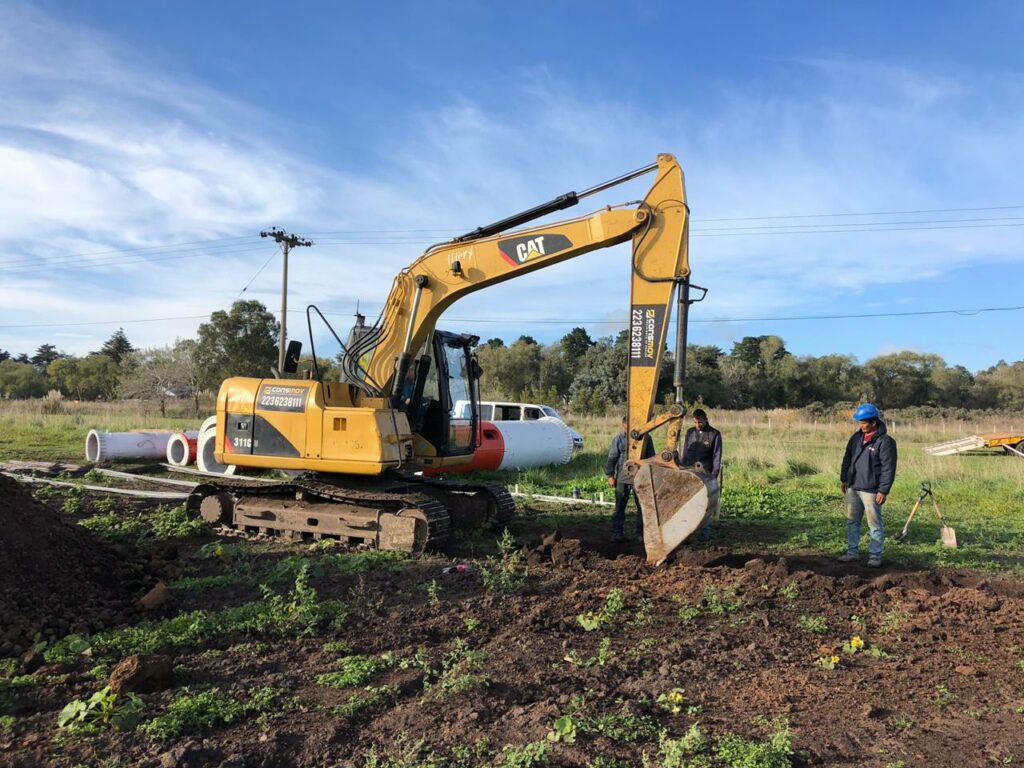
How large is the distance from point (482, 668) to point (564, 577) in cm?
251

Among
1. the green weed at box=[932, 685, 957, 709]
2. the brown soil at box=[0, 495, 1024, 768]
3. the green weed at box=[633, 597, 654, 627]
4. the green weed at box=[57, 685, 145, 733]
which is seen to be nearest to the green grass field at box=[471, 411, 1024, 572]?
the brown soil at box=[0, 495, 1024, 768]

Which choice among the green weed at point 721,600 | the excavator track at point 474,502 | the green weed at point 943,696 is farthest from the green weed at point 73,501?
the green weed at point 943,696

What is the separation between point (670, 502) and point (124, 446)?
13593 millimetres

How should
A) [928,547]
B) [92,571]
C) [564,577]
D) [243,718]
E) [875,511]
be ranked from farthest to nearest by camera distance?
[928,547] → [875,511] → [564,577] → [92,571] → [243,718]

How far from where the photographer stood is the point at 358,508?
831 cm

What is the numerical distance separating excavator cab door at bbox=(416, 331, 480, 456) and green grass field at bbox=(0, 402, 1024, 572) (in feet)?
6.71

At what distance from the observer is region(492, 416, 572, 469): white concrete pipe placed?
50.7 feet

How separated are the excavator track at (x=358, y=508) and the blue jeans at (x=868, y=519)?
393cm

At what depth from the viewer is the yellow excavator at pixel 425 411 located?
725cm

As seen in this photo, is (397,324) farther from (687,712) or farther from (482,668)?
(687,712)

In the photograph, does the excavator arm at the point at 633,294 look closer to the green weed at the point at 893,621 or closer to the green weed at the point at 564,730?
the green weed at the point at 893,621

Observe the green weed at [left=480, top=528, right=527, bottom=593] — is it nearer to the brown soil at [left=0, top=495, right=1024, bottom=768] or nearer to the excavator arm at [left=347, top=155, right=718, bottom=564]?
the brown soil at [left=0, top=495, right=1024, bottom=768]

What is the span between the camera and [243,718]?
12.6 ft

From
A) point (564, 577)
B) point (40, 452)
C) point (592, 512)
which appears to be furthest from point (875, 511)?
point (40, 452)
